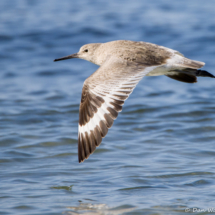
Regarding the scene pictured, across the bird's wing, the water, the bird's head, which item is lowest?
the water

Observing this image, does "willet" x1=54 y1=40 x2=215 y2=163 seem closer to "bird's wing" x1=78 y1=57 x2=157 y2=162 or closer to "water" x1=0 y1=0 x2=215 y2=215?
"bird's wing" x1=78 y1=57 x2=157 y2=162

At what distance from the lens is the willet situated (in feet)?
13.8

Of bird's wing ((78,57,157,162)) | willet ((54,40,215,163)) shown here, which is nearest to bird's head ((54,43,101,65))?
willet ((54,40,215,163))

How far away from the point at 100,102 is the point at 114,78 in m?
0.30

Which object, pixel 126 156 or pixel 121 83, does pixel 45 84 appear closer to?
pixel 126 156

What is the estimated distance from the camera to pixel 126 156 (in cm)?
529

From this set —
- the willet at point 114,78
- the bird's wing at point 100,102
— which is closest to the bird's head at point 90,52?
the willet at point 114,78

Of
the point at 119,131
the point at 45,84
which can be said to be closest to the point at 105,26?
the point at 45,84

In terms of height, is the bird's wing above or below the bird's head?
below

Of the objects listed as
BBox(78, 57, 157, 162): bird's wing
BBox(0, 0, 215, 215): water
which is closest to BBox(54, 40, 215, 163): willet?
BBox(78, 57, 157, 162): bird's wing

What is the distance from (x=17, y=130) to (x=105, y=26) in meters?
6.04

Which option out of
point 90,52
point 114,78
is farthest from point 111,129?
point 114,78

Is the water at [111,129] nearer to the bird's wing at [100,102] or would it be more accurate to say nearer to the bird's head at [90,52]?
the bird's wing at [100,102]

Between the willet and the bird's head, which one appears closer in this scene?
the willet
